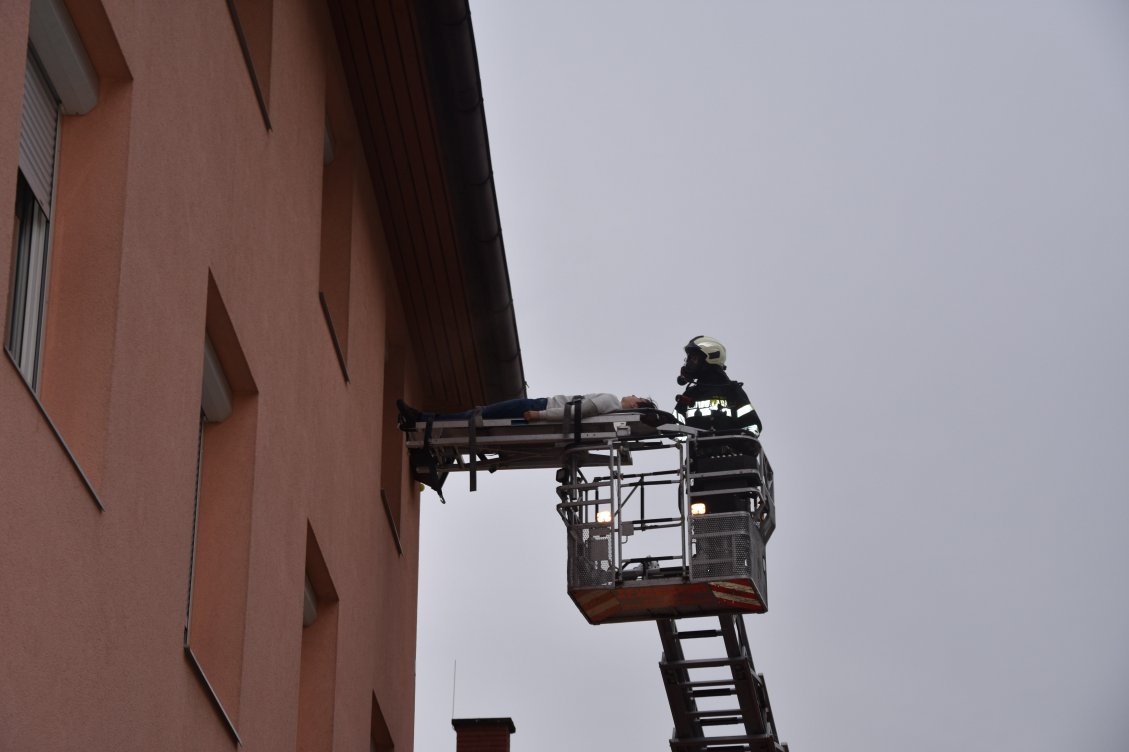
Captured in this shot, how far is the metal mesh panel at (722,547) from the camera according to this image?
1452 cm

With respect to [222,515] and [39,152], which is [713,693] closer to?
[222,515]

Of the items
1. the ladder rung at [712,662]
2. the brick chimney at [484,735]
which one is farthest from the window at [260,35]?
the brick chimney at [484,735]

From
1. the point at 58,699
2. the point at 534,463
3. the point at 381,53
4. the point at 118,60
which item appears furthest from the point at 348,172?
the point at 58,699

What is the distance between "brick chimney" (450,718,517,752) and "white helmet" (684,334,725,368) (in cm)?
1007

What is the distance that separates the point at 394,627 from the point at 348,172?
166 inches

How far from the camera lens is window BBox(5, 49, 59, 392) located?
7.12 metres

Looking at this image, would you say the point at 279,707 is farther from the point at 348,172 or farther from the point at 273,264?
the point at 348,172

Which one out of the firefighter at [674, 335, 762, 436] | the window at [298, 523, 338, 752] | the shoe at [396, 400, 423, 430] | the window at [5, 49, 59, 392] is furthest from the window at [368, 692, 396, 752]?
the window at [5, 49, 59, 392]

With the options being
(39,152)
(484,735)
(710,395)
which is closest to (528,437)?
(710,395)

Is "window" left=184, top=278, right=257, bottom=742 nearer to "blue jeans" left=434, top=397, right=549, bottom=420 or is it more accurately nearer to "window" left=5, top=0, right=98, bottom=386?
"window" left=5, top=0, right=98, bottom=386

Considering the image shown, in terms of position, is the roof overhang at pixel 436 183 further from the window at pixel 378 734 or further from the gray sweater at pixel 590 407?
the window at pixel 378 734

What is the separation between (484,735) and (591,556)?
1064 cm

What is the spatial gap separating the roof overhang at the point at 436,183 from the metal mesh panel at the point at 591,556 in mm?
2879

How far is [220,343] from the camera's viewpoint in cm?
966
